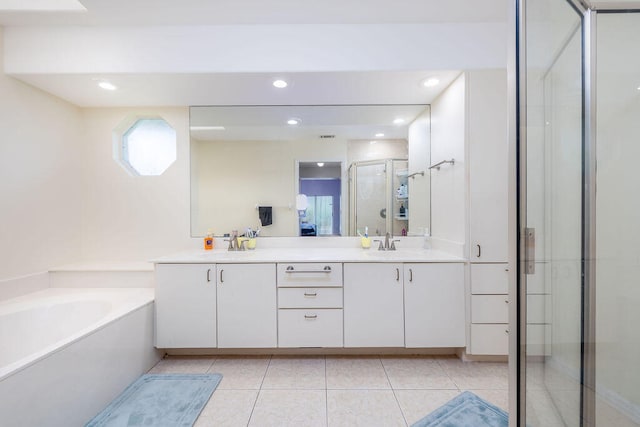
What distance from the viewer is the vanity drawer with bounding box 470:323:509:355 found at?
1913 mm

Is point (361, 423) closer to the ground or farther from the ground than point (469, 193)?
closer to the ground

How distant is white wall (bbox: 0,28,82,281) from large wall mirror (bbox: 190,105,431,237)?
1.05 metres

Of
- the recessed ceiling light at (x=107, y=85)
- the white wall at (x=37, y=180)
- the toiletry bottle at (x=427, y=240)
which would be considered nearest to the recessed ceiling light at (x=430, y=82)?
the toiletry bottle at (x=427, y=240)

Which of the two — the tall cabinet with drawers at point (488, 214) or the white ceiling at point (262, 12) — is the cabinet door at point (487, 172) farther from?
the white ceiling at point (262, 12)

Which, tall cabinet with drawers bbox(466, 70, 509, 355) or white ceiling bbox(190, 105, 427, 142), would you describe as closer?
tall cabinet with drawers bbox(466, 70, 509, 355)

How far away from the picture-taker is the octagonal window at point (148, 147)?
255 cm

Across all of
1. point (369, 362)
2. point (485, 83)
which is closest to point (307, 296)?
point (369, 362)

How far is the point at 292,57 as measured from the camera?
1.85m

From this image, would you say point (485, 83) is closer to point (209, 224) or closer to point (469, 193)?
point (469, 193)

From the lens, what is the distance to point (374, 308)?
6.38 ft

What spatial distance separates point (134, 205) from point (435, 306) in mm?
2847

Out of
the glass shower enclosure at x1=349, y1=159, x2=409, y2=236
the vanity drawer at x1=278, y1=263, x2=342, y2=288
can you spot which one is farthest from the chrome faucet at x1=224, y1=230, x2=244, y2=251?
the glass shower enclosure at x1=349, y1=159, x2=409, y2=236

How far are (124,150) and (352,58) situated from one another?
2341mm

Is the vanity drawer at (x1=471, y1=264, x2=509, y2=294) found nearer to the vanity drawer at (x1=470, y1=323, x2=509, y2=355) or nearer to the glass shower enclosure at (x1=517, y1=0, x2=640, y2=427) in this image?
the vanity drawer at (x1=470, y1=323, x2=509, y2=355)
